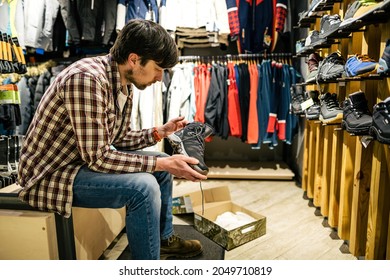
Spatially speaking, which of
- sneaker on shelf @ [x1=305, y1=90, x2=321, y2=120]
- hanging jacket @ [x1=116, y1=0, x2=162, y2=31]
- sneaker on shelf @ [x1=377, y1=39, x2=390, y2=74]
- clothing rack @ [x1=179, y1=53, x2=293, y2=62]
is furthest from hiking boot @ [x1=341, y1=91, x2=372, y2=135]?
hanging jacket @ [x1=116, y1=0, x2=162, y2=31]

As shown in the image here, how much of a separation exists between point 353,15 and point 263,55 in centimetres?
172

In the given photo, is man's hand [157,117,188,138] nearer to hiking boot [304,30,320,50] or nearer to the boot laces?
the boot laces

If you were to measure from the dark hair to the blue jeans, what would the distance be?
0.46 metres

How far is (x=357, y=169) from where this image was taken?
62.4 inches

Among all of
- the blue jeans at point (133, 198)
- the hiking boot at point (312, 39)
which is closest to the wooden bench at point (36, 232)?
the blue jeans at point (133, 198)

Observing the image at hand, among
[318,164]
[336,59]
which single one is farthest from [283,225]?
[336,59]

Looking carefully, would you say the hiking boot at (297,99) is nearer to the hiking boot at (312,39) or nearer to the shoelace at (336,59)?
the hiking boot at (312,39)

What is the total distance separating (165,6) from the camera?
9.61 ft

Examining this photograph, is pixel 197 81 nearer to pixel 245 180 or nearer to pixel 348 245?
pixel 245 180

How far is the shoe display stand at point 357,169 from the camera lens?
1.38m

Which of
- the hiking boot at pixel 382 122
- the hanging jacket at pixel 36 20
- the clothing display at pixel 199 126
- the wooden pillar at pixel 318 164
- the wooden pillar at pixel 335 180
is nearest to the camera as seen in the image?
the hiking boot at pixel 382 122

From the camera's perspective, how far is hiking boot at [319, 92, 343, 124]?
5.61 ft

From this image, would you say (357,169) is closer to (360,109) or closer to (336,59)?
(360,109)

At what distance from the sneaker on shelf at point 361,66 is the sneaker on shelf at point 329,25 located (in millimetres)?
297
